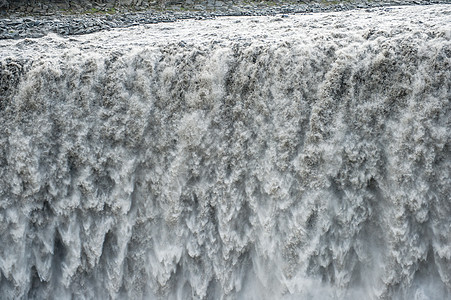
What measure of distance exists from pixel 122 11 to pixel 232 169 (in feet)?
15.9

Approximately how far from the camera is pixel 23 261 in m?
5.36

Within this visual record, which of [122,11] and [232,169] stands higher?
[122,11]

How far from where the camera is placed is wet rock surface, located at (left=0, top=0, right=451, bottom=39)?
771 cm

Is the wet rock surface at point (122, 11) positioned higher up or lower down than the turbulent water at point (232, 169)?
higher up

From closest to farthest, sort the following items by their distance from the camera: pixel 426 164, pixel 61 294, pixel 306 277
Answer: pixel 426 164, pixel 306 277, pixel 61 294

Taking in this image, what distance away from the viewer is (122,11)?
896 cm

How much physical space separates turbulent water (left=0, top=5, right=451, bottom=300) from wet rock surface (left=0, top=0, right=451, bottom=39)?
2260mm

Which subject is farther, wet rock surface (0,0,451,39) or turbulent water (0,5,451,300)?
wet rock surface (0,0,451,39)

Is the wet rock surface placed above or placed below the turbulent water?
above

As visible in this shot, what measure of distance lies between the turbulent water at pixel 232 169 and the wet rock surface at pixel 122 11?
226cm

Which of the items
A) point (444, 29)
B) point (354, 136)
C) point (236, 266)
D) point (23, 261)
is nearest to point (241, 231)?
point (236, 266)

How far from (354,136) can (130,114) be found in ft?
6.78

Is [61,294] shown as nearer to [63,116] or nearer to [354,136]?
[63,116]

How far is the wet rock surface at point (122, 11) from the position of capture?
25.3ft
